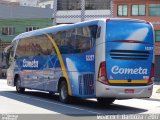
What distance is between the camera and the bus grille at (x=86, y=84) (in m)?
18.3

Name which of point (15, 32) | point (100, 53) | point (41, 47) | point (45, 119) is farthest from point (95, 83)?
point (15, 32)

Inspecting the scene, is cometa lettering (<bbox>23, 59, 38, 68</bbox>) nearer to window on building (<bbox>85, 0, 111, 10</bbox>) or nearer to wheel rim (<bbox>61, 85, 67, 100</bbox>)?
wheel rim (<bbox>61, 85, 67, 100</bbox>)

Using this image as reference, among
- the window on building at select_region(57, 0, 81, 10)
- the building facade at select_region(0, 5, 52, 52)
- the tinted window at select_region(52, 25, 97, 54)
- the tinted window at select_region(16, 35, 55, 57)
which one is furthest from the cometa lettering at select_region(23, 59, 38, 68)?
the window on building at select_region(57, 0, 81, 10)

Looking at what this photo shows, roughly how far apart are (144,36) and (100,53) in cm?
191

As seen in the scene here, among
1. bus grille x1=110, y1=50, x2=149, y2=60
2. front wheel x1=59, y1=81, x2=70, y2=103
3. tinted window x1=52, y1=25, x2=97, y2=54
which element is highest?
tinted window x1=52, y1=25, x2=97, y2=54

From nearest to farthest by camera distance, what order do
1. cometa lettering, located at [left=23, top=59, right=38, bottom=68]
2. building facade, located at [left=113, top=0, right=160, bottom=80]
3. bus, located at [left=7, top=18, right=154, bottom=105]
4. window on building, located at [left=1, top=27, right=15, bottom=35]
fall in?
bus, located at [left=7, top=18, right=154, bottom=105], cometa lettering, located at [left=23, top=59, right=38, bottom=68], building facade, located at [left=113, top=0, right=160, bottom=80], window on building, located at [left=1, top=27, right=15, bottom=35]

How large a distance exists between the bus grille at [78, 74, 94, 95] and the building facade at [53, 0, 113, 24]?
44764mm

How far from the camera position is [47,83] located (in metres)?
22.7

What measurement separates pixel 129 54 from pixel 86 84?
6.60 ft

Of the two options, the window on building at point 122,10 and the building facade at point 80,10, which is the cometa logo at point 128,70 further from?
the building facade at point 80,10

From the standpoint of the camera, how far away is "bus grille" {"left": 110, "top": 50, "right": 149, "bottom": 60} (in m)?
18.0

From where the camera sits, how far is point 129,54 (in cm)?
1819

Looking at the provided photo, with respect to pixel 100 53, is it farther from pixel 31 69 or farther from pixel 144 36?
pixel 31 69

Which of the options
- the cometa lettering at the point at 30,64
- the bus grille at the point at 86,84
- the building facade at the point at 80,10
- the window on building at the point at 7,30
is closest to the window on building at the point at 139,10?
the building facade at the point at 80,10
